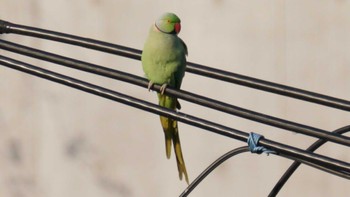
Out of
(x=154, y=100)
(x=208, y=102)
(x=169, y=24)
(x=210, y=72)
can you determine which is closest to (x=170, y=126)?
(x=169, y=24)

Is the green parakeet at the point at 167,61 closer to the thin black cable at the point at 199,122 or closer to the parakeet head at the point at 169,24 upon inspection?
the parakeet head at the point at 169,24

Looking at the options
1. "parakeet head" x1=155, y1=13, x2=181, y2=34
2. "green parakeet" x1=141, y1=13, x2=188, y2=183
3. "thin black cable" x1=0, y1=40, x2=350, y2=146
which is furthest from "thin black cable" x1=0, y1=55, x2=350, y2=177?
"parakeet head" x1=155, y1=13, x2=181, y2=34

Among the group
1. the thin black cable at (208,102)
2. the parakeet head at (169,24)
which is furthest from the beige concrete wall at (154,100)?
the thin black cable at (208,102)

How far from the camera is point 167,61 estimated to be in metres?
3.23

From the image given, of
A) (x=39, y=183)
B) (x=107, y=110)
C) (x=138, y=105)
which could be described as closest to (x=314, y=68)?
(x=107, y=110)

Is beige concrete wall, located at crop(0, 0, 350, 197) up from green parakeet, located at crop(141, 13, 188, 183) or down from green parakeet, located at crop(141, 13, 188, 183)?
up

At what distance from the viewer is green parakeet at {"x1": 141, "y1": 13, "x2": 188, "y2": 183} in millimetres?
3178

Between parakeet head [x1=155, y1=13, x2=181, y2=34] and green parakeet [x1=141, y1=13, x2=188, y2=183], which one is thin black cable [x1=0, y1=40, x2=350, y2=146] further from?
parakeet head [x1=155, y1=13, x2=181, y2=34]

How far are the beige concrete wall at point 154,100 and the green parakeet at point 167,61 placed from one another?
1.74m

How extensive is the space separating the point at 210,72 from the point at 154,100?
7.95ft

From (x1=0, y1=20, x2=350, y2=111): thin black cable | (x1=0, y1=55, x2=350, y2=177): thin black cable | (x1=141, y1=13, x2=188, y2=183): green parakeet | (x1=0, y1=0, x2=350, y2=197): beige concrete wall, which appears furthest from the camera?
(x1=0, y1=0, x2=350, y2=197): beige concrete wall

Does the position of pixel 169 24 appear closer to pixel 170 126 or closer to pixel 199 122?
pixel 170 126

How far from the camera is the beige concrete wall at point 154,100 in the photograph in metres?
4.92

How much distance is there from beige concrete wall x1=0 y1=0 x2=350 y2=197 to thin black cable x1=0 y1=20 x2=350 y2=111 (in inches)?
82.0
